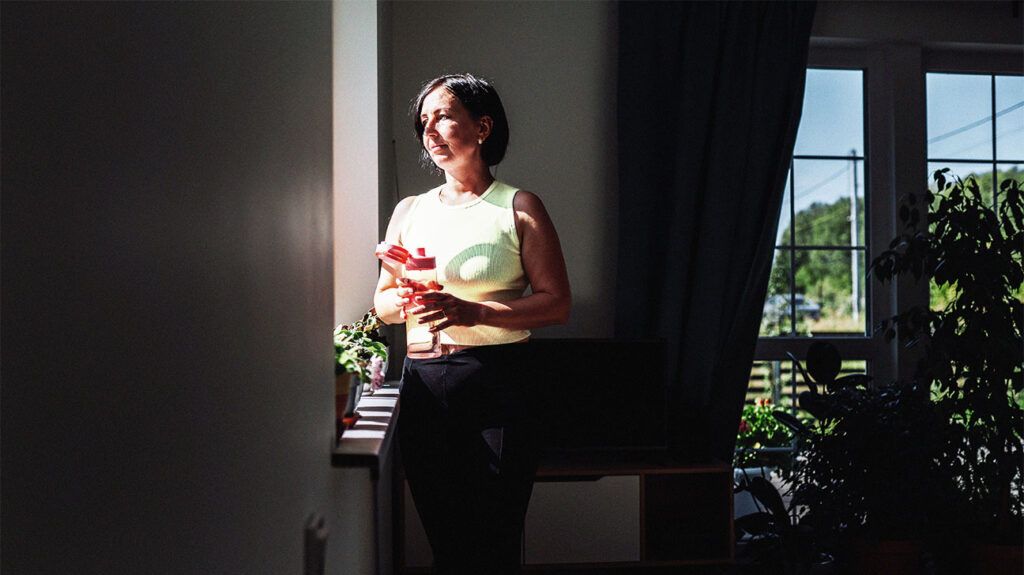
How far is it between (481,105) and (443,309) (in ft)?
1.51

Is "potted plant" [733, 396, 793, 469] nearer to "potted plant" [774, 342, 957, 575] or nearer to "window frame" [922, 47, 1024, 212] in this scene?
"potted plant" [774, 342, 957, 575]

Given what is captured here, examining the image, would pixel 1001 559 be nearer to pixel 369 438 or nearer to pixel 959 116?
→ pixel 959 116

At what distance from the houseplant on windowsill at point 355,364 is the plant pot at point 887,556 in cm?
196

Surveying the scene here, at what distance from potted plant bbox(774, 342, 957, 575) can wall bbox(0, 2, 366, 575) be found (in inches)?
99.7

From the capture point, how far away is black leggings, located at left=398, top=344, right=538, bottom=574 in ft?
5.55

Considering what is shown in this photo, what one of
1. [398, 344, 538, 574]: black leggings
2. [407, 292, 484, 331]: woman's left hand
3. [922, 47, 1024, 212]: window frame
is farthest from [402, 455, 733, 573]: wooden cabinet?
[922, 47, 1024, 212]: window frame

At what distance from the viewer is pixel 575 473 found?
3.10 m

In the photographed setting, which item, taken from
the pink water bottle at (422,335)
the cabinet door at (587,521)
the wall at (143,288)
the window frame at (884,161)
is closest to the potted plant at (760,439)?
the window frame at (884,161)

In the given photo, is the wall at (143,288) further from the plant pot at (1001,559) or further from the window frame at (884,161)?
the window frame at (884,161)

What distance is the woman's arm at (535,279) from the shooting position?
167 cm

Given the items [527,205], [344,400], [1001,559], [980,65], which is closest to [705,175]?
[980,65]

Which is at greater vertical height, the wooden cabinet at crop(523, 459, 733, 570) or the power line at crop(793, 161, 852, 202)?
the power line at crop(793, 161, 852, 202)

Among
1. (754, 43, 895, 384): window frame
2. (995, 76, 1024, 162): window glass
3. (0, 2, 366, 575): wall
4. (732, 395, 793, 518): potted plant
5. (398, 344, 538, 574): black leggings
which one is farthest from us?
(995, 76, 1024, 162): window glass

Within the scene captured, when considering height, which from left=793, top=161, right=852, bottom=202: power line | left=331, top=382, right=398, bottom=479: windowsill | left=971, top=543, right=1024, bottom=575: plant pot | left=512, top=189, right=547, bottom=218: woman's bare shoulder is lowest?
left=971, top=543, right=1024, bottom=575: plant pot
